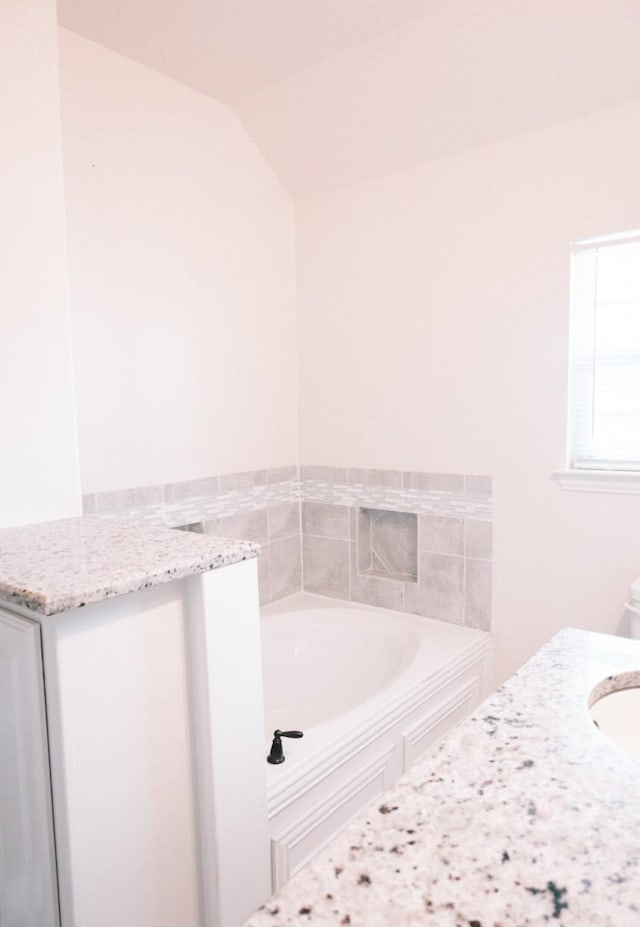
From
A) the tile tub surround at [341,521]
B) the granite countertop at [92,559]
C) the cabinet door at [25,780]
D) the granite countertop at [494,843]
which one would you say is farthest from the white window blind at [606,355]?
the cabinet door at [25,780]

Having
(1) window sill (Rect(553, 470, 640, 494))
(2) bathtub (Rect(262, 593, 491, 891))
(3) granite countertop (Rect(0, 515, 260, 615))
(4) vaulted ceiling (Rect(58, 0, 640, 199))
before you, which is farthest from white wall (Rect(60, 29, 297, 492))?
(1) window sill (Rect(553, 470, 640, 494))

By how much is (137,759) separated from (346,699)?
68.8 inches

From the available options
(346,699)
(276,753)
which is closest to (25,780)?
(276,753)

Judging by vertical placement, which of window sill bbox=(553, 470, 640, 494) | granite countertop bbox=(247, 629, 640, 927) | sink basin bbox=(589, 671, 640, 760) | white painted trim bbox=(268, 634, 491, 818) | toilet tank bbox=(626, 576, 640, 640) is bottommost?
white painted trim bbox=(268, 634, 491, 818)

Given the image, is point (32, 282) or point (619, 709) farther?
point (32, 282)

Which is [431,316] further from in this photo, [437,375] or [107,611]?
[107,611]

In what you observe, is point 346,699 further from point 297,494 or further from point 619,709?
point 619,709

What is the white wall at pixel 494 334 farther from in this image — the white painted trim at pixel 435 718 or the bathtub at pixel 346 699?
the bathtub at pixel 346 699

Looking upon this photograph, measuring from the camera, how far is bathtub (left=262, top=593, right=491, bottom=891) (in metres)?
1.70

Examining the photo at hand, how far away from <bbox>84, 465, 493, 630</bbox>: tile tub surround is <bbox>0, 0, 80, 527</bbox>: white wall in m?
0.80

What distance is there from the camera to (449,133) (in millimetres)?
2500

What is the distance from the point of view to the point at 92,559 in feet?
3.81

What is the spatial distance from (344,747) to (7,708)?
3.48 feet

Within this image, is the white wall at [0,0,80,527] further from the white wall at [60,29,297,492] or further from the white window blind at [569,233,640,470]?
the white window blind at [569,233,640,470]
